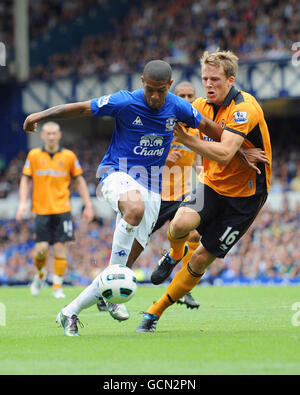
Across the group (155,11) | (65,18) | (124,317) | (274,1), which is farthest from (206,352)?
(65,18)

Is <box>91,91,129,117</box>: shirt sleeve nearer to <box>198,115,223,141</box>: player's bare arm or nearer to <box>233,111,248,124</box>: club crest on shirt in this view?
<box>198,115,223,141</box>: player's bare arm

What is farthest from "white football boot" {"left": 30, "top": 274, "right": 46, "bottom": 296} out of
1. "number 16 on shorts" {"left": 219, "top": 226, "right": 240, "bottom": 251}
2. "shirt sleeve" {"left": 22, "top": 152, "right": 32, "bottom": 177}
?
"number 16 on shorts" {"left": 219, "top": 226, "right": 240, "bottom": 251}

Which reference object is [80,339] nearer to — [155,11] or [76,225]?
[76,225]

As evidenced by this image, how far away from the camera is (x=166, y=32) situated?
2861 centimetres

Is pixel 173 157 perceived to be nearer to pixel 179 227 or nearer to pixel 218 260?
pixel 179 227

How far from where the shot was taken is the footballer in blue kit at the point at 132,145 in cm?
652

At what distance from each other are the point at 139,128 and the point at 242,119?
3.20ft

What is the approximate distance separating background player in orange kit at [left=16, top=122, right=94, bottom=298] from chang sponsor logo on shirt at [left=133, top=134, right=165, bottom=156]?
5847 millimetres

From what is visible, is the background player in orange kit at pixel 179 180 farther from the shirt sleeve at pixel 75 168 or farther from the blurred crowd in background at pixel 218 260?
the blurred crowd in background at pixel 218 260

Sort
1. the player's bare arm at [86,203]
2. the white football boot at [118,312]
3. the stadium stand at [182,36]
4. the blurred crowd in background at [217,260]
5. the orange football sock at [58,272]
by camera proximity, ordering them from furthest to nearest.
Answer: the stadium stand at [182,36], the blurred crowd in background at [217,260], the orange football sock at [58,272], the player's bare arm at [86,203], the white football boot at [118,312]

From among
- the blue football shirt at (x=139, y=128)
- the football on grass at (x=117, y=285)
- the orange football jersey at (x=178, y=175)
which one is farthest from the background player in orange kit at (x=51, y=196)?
the football on grass at (x=117, y=285)

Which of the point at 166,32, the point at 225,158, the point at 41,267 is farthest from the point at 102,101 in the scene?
the point at 166,32

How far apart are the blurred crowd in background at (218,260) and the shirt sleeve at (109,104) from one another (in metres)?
11.6

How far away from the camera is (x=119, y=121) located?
23.0 ft
